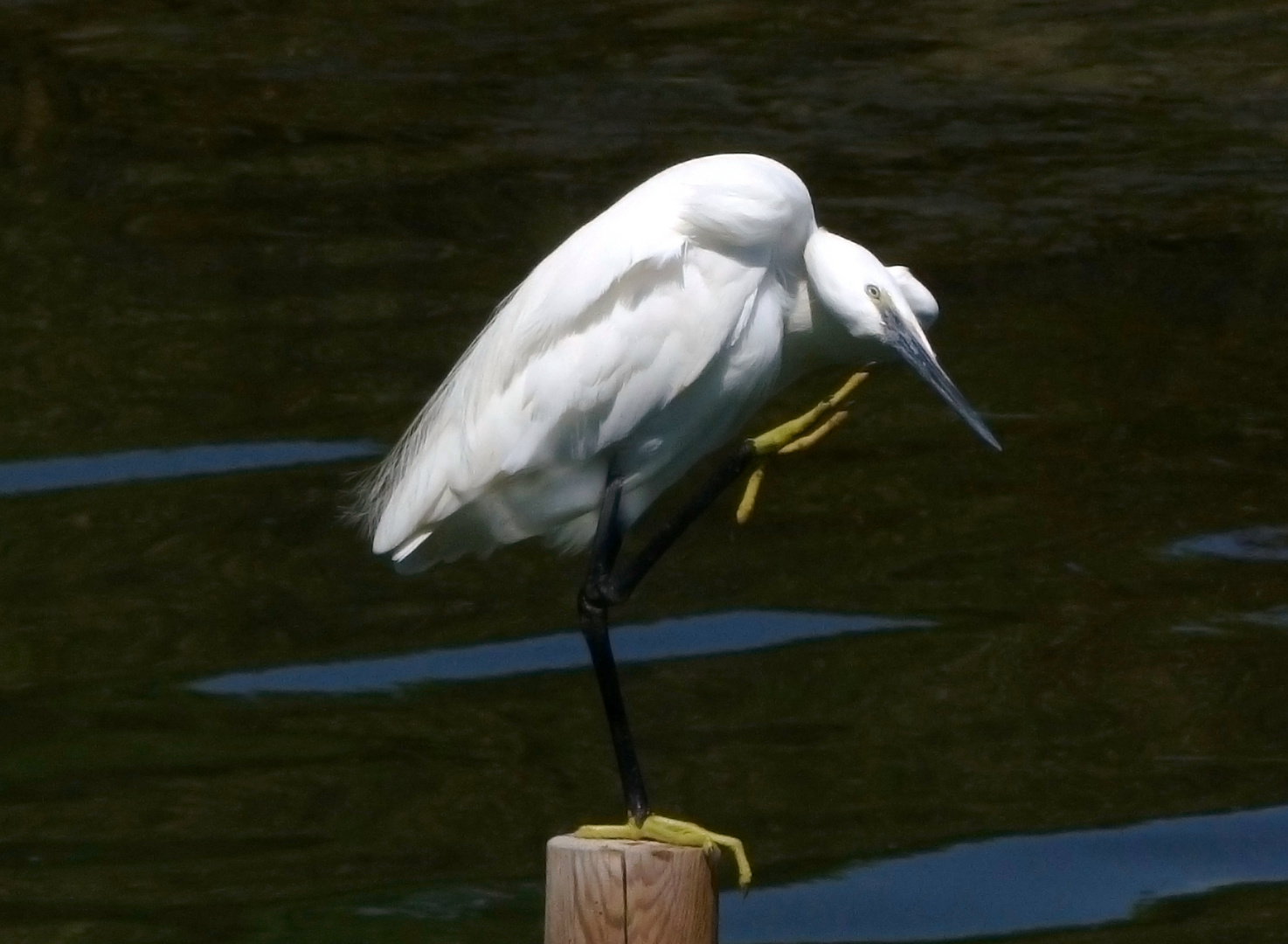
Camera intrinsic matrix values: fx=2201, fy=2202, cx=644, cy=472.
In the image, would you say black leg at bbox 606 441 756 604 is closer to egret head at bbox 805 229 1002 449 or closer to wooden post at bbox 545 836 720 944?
egret head at bbox 805 229 1002 449

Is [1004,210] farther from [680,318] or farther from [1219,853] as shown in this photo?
[680,318]

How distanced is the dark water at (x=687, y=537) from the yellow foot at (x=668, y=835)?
245 centimetres

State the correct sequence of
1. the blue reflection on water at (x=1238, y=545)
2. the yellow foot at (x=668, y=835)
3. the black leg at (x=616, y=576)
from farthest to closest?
1. the blue reflection on water at (x=1238, y=545)
2. the black leg at (x=616, y=576)
3. the yellow foot at (x=668, y=835)

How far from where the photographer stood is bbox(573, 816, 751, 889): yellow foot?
2910 millimetres

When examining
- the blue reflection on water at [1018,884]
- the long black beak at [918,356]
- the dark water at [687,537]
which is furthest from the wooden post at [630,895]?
the blue reflection on water at [1018,884]

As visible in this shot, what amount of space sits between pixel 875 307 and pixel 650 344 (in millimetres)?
307

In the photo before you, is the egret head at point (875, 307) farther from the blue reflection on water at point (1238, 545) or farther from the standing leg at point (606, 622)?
the blue reflection on water at point (1238, 545)

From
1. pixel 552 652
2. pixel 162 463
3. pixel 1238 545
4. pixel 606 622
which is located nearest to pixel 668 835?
pixel 606 622

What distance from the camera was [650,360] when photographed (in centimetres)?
299

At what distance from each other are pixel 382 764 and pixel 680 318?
345cm

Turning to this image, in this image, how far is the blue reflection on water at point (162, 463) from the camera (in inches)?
282

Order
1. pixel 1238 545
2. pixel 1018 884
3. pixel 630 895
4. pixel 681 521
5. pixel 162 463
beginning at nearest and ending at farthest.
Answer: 1. pixel 630 895
2. pixel 681 521
3. pixel 1018 884
4. pixel 1238 545
5. pixel 162 463

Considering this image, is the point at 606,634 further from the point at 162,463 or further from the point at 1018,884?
the point at 162,463

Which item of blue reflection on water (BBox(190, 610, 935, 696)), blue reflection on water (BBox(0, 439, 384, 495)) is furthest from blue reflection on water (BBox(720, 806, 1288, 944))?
blue reflection on water (BBox(0, 439, 384, 495))
